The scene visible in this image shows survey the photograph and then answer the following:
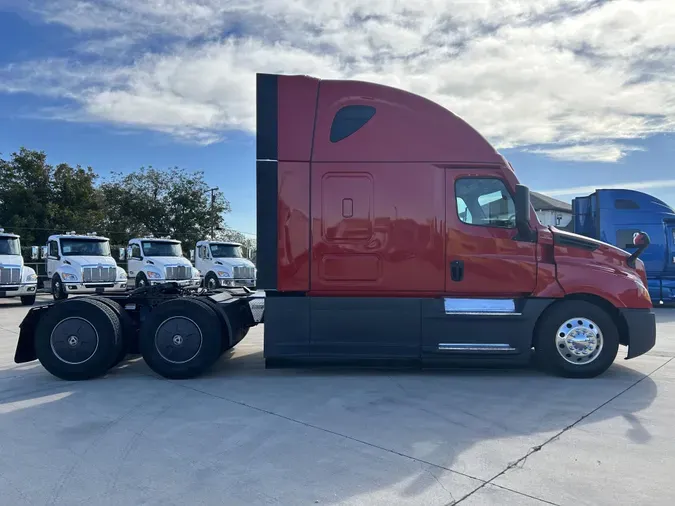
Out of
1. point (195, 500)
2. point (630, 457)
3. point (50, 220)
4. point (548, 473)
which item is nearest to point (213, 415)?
point (195, 500)

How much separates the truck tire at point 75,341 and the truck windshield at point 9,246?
42.0 ft

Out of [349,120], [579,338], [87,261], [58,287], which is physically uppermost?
[349,120]

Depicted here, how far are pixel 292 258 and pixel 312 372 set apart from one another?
1.61 meters

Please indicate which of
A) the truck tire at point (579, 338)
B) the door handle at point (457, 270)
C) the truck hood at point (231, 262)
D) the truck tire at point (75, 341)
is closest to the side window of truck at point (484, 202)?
the door handle at point (457, 270)

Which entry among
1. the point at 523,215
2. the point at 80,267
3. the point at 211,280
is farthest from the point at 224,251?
the point at 523,215

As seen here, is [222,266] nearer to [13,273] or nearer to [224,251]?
[224,251]

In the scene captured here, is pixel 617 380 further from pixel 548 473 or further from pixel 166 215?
pixel 166 215

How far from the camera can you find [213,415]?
16.7 feet

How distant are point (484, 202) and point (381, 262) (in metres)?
1.51

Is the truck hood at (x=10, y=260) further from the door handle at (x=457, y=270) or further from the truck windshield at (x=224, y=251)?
the door handle at (x=457, y=270)

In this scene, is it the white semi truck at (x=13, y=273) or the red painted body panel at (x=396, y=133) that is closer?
the red painted body panel at (x=396, y=133)

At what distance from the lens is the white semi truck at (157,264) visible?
2008cm

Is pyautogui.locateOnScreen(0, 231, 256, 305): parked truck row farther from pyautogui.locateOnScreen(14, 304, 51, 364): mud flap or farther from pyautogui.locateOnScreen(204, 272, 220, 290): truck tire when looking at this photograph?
pyautogui.locateOnScreen(14, 304, 51, 364): mud flap

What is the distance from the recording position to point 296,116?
256 inches
